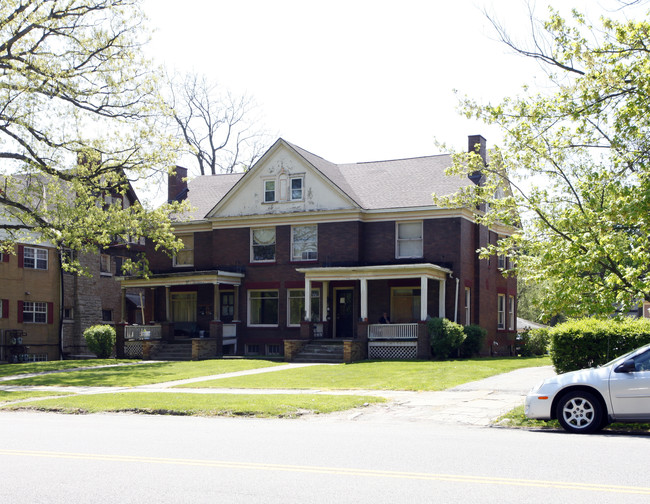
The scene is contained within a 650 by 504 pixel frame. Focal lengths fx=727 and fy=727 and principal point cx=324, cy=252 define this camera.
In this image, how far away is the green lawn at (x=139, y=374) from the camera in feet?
73.3

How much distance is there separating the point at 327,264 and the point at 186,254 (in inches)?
340

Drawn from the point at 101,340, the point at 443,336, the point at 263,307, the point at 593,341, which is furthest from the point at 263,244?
the point at 593,341

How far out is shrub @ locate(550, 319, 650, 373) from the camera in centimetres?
1591

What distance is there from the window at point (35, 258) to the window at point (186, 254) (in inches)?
325

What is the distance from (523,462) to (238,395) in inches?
398

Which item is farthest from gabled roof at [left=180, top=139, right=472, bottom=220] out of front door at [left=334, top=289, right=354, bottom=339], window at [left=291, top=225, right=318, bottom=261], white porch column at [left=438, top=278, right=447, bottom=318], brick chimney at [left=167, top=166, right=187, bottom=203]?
front door at [left=334, top=289, right=354, bottom=339]

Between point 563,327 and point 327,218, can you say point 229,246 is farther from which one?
point 563,327

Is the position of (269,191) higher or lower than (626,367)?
higher

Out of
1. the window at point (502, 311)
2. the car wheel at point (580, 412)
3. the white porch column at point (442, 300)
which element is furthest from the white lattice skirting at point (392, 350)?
the car wheel at point (580, 412)

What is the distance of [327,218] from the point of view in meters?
33.5

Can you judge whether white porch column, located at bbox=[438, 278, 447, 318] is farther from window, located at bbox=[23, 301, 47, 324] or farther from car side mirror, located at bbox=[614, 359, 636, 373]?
window, located at bbox=[23, 301, 47, 324]

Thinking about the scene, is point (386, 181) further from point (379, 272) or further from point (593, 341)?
point (593, 341)

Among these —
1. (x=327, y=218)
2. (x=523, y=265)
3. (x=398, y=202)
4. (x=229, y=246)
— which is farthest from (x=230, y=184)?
(x=523, y=265)

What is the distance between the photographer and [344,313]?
33.4m
